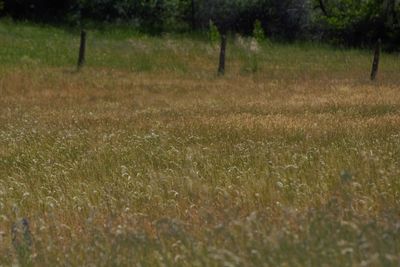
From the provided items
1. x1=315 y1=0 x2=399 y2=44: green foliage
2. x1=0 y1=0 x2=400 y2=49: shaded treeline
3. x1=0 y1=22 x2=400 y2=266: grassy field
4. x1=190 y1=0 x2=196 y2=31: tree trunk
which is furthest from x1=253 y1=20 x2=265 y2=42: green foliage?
x1=0 y1=22 x2=400 y2=266: grassy field

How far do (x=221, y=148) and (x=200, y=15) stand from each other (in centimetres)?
3250

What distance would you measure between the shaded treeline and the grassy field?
65.0 ft

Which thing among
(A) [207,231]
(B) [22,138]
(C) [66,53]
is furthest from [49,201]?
(C) [66,53]

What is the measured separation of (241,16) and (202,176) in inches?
1340

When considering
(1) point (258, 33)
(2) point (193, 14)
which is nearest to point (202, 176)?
(1) point (258, 33)

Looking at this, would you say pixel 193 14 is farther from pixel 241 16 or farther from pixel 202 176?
pixel 202 176

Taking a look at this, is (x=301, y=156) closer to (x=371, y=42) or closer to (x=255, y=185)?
(x=255, y=185)

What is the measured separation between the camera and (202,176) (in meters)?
6.55

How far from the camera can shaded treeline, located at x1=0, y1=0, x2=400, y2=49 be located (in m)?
38.0

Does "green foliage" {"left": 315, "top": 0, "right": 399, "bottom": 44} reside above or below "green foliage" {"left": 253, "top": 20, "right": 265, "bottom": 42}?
above

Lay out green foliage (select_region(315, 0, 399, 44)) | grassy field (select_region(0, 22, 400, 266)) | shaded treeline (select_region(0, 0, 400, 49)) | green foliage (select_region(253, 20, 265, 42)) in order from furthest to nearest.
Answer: shaded treeline (select_region(0, 0, 400, 49))
green foliage (select_region(315, 0, 399, 44))
green foliage (select_region(253, 20, 265, 42))
grassy field (select_region(0, 22, 400, 266))

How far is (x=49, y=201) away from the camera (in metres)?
6.05

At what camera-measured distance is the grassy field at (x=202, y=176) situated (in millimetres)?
3867

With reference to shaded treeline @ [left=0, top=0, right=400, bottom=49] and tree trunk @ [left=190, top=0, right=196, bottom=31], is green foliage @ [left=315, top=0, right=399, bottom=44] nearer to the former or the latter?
shaded treeline @ [left=0, top=0, right=400, bottom=49]
